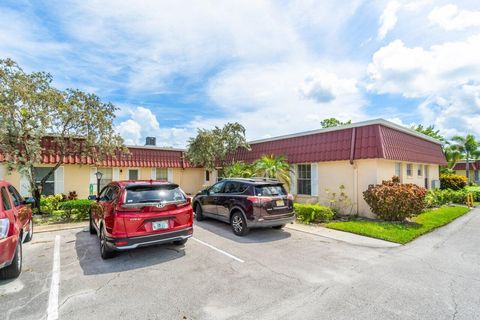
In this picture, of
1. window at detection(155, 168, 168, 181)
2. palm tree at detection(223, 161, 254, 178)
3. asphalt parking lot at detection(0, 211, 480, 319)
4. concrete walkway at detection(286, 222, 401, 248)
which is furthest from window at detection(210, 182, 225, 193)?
window at detection(155, 168, 168, 181)

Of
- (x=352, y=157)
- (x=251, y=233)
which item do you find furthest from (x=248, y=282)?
(x=352, y=157)

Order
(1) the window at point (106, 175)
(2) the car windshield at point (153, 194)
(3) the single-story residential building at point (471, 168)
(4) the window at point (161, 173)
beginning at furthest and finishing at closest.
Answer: (3) the single-story residential building at point (471, 168) < (4) the window at point (161, 173) < (1) the window at point (106, 175) < (2) the car windshield at point (153, 194)

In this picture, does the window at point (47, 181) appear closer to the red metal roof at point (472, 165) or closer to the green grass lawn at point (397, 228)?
the green grass lawn at point (397, 228)

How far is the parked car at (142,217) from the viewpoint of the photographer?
5262 mm

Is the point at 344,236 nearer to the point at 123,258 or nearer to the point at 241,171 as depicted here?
the point at 123,258

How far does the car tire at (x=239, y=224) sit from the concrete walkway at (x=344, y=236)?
2.21m

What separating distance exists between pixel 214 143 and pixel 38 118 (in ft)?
27.9

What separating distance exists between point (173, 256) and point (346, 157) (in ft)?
28.1

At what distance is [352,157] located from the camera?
428 inches

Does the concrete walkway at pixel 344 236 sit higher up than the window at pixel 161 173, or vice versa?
the window at pixel 161 173

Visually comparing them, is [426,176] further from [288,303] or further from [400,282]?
[288,303]

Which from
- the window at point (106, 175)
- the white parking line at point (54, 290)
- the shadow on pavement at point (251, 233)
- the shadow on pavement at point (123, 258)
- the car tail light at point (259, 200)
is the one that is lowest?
the shadow on pavement at point (251, 233)

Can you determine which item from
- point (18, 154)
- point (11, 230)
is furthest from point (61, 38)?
point (11, 230)

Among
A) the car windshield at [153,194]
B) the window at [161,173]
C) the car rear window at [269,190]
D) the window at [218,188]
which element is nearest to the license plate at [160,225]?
the car windshield at [153,194]
